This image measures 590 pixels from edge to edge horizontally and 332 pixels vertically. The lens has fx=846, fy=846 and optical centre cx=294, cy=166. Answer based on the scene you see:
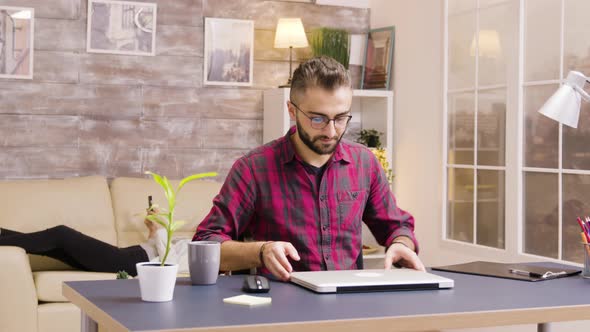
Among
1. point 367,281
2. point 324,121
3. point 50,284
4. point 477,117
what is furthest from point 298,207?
point 477,117

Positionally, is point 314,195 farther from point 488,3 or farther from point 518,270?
point 488,3

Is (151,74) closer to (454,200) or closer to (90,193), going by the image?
(90,193)

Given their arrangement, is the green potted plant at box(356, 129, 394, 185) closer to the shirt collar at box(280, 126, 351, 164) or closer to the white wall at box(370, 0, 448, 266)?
the white wall at box(370, 0, 448, 266)

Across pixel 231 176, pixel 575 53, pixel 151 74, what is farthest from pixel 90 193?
pixel 575 53

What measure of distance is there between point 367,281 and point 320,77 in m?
0.68

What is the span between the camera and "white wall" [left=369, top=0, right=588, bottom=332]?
4879 mm

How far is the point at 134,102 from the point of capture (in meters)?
4.93

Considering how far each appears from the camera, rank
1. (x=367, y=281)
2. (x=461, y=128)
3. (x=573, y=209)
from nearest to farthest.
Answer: (x=367, y=281)
(x=573, y=209)
(x=461, y=128)

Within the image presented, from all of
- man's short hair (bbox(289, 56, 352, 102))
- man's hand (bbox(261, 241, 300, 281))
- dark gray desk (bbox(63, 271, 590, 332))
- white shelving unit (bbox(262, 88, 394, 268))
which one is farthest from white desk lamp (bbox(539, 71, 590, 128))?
white shelving unit (bbox(262, 88, 394, 268))

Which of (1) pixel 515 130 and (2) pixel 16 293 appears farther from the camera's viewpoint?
(1) pixel 515 130

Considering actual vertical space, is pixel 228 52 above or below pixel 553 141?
above

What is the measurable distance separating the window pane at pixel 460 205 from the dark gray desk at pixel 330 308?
98.3 inches

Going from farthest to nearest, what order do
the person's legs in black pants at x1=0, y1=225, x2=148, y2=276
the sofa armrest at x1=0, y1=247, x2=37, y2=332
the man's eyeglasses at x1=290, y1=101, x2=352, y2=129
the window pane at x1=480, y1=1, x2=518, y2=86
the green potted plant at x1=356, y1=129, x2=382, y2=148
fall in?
the green potted plant at x1=356, y1=129, x2=382, y2=148 < the window pane at x1=480, y1=1, x2=518, y2=86 < the person's legs in black pants at x1=0, y1=225, x2=148, y2=276 < the sofa armrest at x1=0, y1=247, x2=37, y2=332 < the man's eyeglasses at x1=290, y1=101, x2=352, y2=129

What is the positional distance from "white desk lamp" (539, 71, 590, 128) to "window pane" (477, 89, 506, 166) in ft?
6.74
